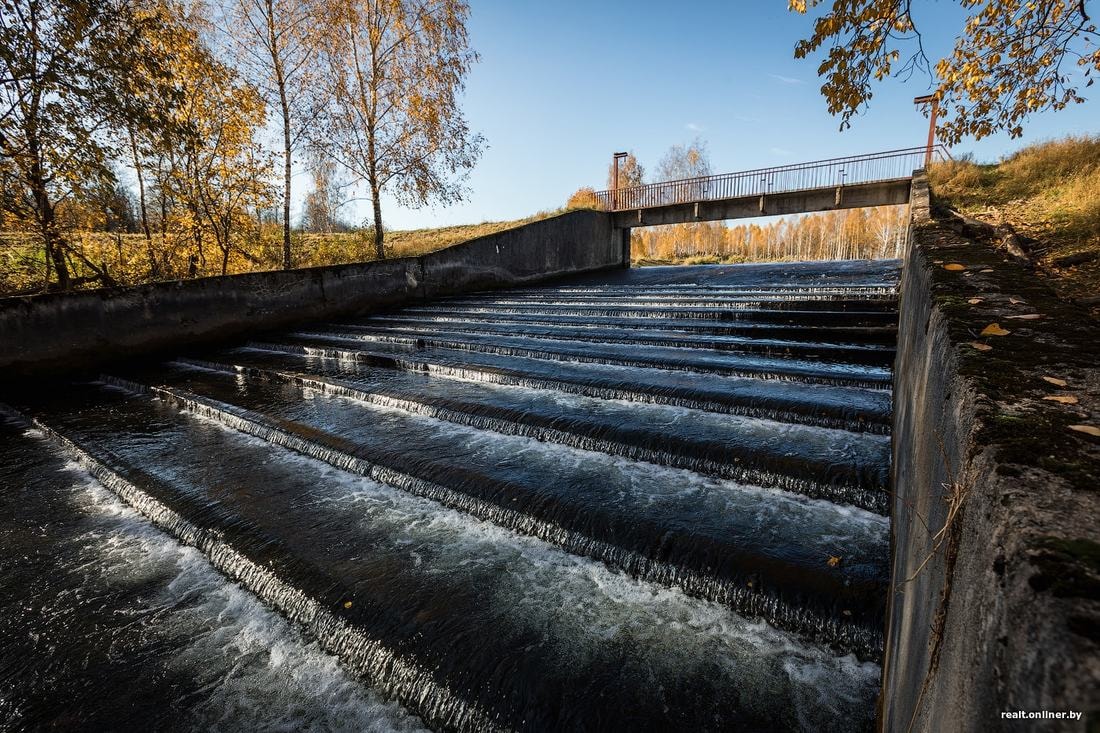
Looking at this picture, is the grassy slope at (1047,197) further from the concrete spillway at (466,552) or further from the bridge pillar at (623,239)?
the bridge pillar at (623,239)

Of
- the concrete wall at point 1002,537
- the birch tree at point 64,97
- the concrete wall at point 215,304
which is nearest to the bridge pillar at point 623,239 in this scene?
the concrete wall at point 215,304

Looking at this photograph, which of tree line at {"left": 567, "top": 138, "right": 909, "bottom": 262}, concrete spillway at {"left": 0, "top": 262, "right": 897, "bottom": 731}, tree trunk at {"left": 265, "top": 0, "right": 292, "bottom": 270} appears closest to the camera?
concrete spillway at {"left": 0, "top": 262, "right": 897, "bottom": 731}

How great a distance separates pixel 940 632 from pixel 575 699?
5.87 ft

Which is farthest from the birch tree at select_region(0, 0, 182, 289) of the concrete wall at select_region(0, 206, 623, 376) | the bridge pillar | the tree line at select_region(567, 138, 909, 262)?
the tree line at select_region(567, 138, 909, 262)

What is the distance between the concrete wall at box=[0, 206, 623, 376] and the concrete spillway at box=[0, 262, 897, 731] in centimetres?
233

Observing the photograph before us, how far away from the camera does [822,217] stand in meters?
77.3

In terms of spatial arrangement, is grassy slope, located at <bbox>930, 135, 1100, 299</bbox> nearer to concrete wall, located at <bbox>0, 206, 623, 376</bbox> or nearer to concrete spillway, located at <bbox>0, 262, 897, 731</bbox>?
concrete spillway, located at <bbox>0, 262, 897, 731</bbox>

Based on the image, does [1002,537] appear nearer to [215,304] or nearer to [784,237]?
[215,304]

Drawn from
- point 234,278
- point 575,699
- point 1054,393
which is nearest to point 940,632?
point 1054,393

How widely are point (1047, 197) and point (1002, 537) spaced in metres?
12.8

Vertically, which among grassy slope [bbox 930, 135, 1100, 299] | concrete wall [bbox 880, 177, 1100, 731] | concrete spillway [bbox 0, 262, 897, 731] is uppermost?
grassy slope [bbox 930, 135, 1100, 299]

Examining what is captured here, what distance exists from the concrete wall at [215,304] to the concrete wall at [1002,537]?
11832 mm

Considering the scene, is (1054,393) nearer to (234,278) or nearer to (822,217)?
(234,278)

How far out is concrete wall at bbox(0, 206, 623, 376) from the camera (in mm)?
8211
